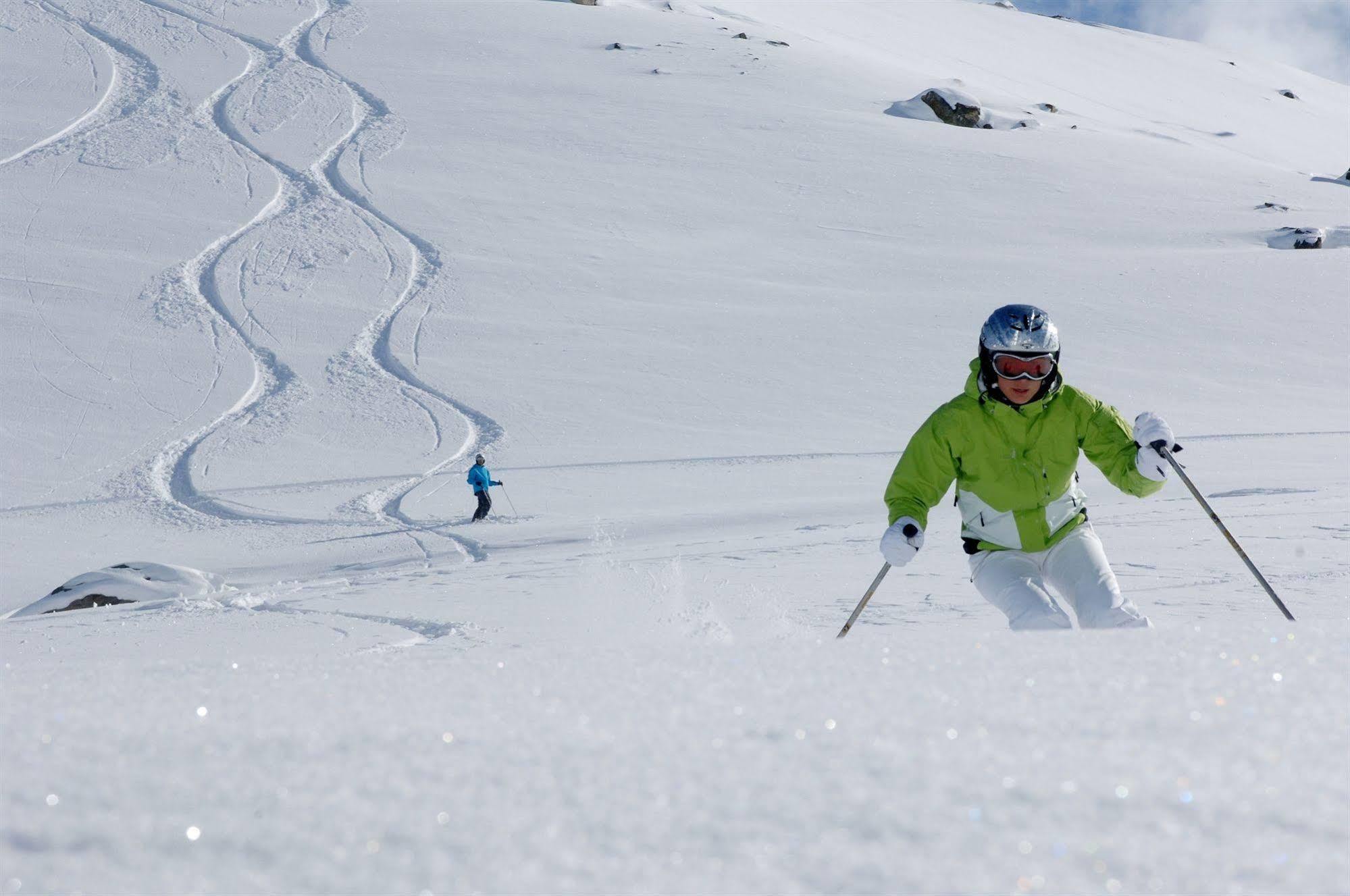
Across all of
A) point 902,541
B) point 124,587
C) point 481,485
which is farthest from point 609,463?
point 902,541

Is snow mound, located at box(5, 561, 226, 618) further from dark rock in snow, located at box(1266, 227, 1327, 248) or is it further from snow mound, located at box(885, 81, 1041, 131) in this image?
snow mound, located at box(885, 81, 1041, 131)

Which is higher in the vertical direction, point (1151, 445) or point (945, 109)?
point (945, 109)

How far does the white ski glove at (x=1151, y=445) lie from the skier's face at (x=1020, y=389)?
0.41m

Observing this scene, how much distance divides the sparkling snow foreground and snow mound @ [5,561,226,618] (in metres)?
0.10

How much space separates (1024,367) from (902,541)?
78 centimetres

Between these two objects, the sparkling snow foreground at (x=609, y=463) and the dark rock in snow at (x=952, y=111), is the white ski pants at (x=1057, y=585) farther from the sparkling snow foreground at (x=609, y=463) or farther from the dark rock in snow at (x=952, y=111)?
the dark rock in snow at (x=952, y=111)

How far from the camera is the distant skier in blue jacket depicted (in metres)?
11.8

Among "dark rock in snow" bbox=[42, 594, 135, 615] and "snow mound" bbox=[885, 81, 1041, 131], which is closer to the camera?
"dark rock in snow" bbox=[42, 594, 135, 615]

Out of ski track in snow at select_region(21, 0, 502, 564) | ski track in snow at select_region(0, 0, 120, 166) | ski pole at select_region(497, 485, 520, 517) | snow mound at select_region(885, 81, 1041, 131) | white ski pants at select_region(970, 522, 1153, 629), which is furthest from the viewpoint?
snow mound at select_region(885, 81, 1041, 131)

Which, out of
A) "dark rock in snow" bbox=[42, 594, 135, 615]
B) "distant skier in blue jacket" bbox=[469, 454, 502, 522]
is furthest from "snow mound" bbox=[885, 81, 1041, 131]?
"dark rock in snow" bbox=[42, 594, 135, 615]

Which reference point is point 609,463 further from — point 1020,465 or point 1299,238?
point 1299,238

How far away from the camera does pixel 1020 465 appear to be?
4.40 meters

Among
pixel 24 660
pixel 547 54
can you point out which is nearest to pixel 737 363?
pixel 24 660

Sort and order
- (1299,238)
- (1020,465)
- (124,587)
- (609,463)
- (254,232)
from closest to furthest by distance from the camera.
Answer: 1. (1020,465)
2. (124,587)
3. (609,463)
4. (254,232)
5. (1299,238)
